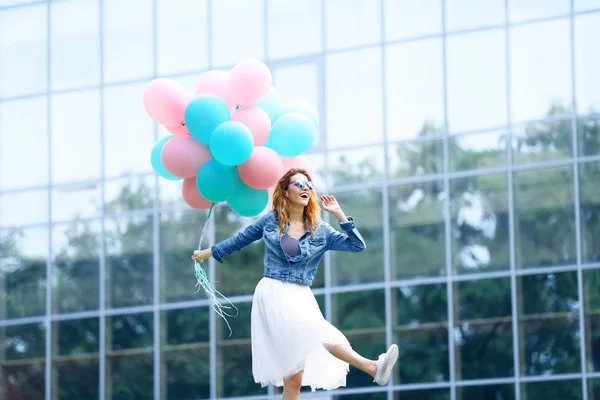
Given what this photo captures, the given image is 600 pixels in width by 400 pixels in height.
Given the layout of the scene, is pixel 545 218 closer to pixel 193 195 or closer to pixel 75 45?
pixel 193 195

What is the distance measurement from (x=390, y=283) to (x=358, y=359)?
861cm

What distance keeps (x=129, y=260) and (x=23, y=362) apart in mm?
2311

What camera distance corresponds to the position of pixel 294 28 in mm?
17281

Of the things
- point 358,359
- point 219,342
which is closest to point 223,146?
point 358,359

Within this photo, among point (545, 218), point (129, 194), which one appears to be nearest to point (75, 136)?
point (129, 194)

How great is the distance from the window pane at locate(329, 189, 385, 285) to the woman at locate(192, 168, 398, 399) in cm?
831

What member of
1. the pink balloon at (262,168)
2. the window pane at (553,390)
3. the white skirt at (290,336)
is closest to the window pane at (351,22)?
the window pane at (553,390)

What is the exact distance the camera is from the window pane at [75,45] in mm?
18641

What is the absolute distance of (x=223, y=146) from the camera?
29.3ft

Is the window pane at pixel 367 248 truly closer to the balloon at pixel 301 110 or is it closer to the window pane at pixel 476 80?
the window pane at pixel 476 80

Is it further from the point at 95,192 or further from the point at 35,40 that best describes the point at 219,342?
the point at 35,40

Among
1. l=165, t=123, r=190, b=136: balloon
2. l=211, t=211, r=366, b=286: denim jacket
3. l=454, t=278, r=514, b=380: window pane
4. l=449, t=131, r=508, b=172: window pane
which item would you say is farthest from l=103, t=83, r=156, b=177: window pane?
l=211, t=211, r=366, b=286: denim jacket

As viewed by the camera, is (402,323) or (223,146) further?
(402,323)

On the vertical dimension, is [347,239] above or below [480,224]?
below
